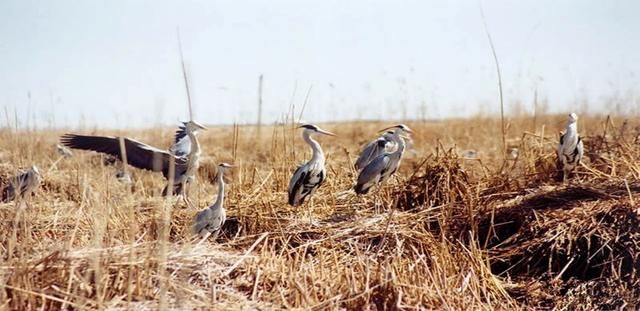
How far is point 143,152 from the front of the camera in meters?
6.14

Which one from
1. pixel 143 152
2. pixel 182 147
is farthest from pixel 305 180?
pixel 182 147

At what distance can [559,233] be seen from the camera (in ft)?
13.4

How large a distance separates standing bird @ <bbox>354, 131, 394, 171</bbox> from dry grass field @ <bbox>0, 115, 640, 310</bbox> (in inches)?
22.1

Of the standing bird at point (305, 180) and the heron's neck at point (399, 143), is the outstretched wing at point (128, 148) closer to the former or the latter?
the standing bird at point (305, 180)

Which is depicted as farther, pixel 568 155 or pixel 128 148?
pixel 128 148

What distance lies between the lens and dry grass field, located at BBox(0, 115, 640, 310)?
9.08ft

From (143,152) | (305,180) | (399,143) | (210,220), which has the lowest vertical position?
(210,220)

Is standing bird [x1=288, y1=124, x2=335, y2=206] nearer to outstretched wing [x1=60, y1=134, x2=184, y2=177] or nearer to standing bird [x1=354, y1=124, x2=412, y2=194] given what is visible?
standing bird [x1=354, y1=124, x2=412, y2=194]

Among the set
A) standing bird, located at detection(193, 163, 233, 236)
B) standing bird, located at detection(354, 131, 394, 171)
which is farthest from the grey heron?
standing bird, located at detection(354, 131, 394, 171)

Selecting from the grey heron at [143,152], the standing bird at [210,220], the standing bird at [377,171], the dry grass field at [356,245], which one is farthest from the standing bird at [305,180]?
the grey heron at [143,152]

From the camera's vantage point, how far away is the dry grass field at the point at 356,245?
2.77 m

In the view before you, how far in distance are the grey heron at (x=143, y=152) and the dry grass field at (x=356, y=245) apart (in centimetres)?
41

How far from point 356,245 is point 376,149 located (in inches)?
114

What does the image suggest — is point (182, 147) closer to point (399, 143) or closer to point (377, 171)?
point (399, 143)
